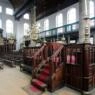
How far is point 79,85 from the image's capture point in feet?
18.3

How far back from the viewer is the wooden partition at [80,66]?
209 inches

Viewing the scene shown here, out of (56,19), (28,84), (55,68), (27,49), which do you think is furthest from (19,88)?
(56,19)

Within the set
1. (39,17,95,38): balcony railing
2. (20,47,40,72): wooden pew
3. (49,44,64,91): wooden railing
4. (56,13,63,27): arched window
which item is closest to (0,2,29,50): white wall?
(39,17,95,38): balcony railing

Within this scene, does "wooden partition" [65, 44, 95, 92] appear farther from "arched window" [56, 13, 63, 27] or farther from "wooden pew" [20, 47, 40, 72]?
"arched window" [56, 13, 63, 27]

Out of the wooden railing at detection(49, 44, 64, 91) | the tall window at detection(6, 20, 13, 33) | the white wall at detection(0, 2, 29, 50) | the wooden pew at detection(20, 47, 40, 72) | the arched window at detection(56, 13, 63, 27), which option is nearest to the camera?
the wooden railing at detection(49, 44, 64, 91)

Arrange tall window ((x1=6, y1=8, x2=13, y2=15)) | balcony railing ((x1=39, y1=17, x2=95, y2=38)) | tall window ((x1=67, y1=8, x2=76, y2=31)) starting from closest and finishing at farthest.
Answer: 1. balcony railing ((x1=39, y1=17, x2=95, y2=38))
2. tall window ((x1=67, y1=8, x2=76, y2=31))
3. tall window ((x1=6, y1=8, x2=13, y2=15))

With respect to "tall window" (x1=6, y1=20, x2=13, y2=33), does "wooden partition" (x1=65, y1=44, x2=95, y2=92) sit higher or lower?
lower

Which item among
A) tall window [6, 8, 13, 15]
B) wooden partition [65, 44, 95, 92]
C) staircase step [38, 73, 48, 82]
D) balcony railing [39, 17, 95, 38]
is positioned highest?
tall window [6, 8, 13, 15]

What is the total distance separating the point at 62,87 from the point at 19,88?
1816 mm

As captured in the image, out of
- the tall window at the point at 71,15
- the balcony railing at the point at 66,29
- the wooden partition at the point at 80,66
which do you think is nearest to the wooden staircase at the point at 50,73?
the wooden partition at the point at 80,66

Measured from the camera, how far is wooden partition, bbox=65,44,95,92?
17.4 ft

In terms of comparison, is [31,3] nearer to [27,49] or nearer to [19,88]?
[27,49]

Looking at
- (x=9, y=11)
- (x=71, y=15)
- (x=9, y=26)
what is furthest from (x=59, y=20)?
(x=9, y=11)

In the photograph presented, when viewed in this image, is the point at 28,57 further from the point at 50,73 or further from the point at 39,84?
the point at 50,73
